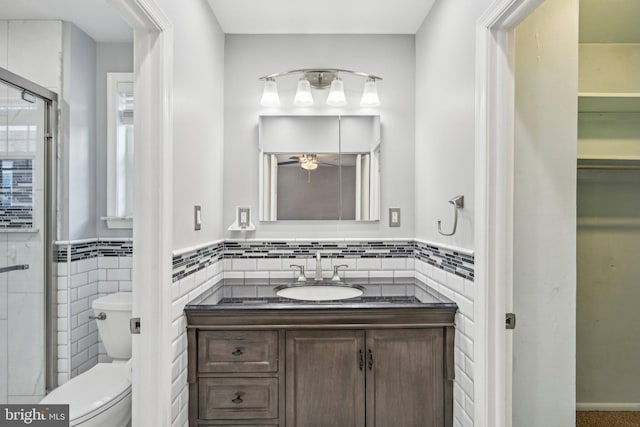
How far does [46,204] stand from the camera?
7.35 ft

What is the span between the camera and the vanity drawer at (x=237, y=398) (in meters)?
1.79

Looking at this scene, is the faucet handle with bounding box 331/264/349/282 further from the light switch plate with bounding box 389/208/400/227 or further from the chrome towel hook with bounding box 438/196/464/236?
the chrome towel hook with bounding box 438/196/464/236

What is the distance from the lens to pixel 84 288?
2393 mm

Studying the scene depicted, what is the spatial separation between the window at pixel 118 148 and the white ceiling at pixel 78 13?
264mm

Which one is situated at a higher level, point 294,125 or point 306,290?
point 294,125

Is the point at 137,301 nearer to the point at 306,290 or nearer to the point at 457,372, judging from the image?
the point at 306,290

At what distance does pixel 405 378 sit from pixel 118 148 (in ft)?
7.06

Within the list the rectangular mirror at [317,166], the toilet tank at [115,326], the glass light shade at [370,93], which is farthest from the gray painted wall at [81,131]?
the glass light shade at [370,93]

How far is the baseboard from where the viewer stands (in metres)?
2.35

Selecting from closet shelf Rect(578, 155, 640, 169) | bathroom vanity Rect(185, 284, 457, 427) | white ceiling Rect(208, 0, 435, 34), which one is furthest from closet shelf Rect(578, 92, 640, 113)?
bathroom vanity Rect(185, 284, 457, 427)

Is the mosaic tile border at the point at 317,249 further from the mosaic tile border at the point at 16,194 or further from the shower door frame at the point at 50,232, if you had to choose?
the mosaic tile border at the point at 16,194

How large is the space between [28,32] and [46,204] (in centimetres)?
103

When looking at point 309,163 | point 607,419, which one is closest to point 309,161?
point 309,163

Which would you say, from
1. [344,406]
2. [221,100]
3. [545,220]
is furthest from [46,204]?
[545,220]
